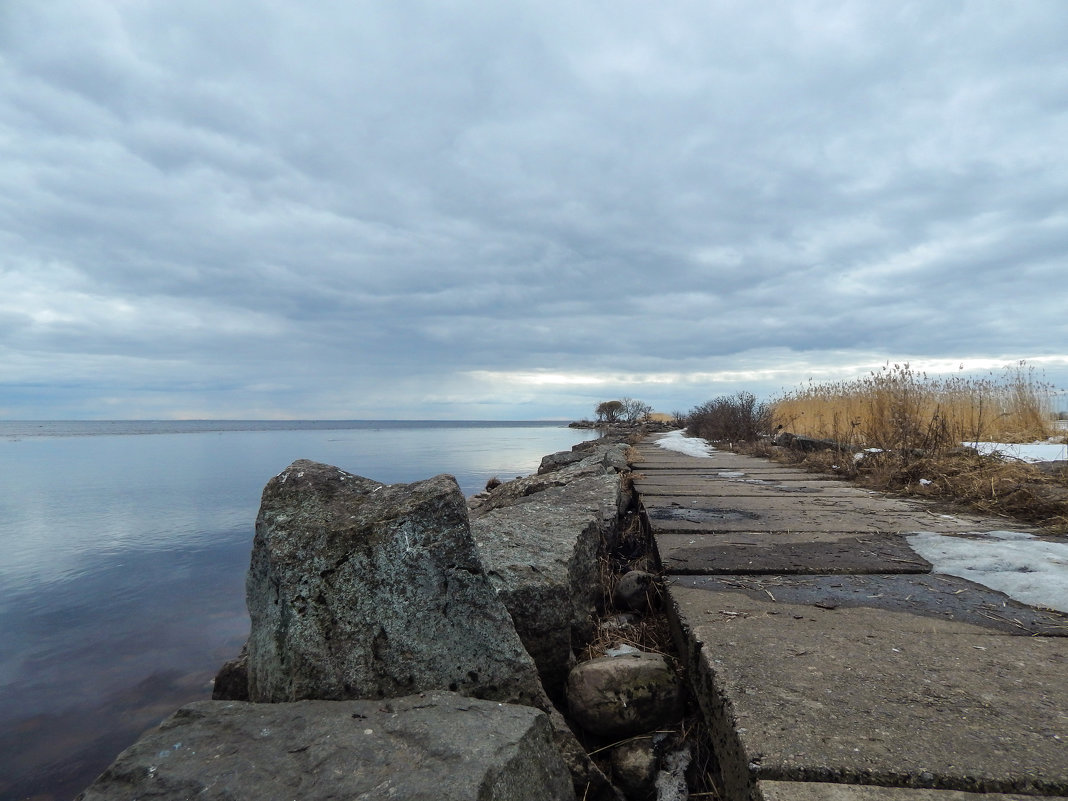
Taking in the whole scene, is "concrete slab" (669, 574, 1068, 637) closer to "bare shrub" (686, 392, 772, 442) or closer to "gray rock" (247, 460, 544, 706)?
"gray rock" (247, 460, 544, 706)

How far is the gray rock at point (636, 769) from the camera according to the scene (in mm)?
1637

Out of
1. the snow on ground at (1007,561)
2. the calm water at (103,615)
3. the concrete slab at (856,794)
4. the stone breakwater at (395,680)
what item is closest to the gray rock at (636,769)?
the stone breakwater at (395,680)

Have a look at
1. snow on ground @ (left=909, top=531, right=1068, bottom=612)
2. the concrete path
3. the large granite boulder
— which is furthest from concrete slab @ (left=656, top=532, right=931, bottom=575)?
the large granite boulder

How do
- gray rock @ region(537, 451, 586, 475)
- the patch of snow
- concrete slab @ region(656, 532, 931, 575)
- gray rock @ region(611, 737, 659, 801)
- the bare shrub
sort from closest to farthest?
gray rock @ region(611, 737, 659, 801), concrete slab @ region(656, 532, 931, 575), the patch of snow, gray rock @ region(537, 451, 586, 475), the bare shrub

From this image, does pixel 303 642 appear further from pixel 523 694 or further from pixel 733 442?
pixel 733 442

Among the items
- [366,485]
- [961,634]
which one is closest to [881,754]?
[961,634]

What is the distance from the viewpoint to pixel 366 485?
1.90 metres

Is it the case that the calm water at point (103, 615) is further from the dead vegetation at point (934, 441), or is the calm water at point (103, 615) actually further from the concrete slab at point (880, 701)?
the dead vegetation at point (934, 441)

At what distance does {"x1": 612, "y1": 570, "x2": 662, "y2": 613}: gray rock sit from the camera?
2898 mm

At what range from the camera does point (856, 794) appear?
109 centimetres

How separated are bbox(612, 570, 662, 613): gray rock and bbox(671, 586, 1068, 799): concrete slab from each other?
2.77 ft

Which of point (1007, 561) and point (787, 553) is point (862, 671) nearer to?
point (787, 553)

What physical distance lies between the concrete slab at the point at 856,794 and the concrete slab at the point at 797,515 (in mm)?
2523

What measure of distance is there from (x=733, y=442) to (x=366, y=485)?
1187 cm
